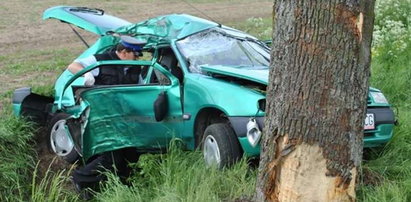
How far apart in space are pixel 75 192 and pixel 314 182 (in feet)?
9.72

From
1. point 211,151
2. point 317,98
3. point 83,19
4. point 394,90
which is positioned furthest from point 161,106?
point 394,90

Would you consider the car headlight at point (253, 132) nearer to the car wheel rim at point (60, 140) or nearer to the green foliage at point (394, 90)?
the green foliage at point (394, 90)

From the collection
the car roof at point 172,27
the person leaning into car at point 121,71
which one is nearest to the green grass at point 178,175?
the person leaning into car at point 121,71

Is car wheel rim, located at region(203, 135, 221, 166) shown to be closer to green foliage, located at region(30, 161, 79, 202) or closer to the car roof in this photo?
green foliage, located at region(30, 161, 79, 202)

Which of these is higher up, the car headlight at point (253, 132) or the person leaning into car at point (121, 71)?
the person leaning into car at point (121, 71)

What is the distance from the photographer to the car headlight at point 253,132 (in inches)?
182

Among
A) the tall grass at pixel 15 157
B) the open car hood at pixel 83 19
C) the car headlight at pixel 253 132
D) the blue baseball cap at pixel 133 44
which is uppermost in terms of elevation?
the open car hood at pixel 83 19

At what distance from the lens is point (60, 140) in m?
6.24

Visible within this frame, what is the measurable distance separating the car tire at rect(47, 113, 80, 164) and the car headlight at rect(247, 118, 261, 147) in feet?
7.02

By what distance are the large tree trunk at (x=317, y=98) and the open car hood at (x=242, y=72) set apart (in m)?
1.70

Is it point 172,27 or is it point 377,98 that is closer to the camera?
point 377,98

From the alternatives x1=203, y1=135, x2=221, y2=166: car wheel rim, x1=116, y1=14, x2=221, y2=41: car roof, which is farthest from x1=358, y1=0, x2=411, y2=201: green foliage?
x1=116, y1=14, x2=221, y2=41: car roof

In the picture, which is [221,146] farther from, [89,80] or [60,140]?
[60,140]

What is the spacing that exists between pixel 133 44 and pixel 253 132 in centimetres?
187
